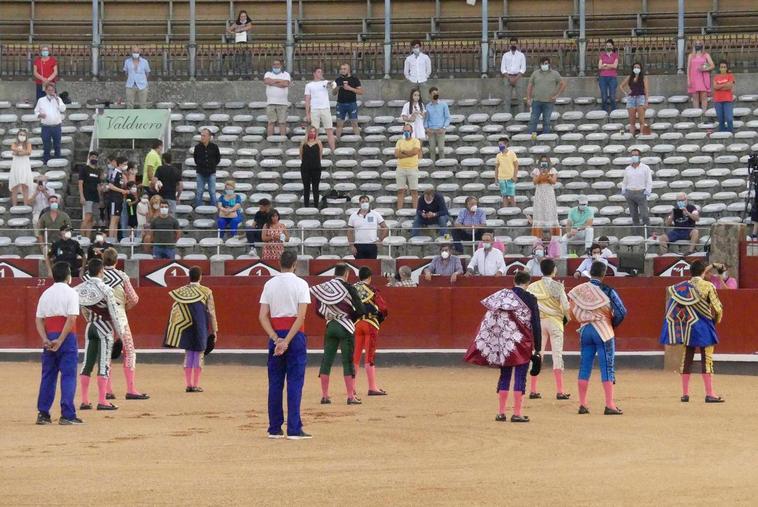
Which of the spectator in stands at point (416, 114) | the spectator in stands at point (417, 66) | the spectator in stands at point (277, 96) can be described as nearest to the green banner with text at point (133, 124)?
the spectator in stands at point (277, 96)

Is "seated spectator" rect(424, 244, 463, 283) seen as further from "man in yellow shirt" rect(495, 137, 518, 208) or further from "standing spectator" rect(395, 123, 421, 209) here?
"standing spectator" rect(395, 123, 421, 209)

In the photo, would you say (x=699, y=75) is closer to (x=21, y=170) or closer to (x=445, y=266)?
(x=445, y=266)

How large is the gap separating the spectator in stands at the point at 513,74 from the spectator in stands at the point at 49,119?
802cm

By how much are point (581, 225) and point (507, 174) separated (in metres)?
2.46

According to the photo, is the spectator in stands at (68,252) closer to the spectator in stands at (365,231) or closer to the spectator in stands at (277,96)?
the spectator in stands at (365,231)

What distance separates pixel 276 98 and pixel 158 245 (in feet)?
19.8

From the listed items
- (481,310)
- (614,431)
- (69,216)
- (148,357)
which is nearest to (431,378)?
(481,310)

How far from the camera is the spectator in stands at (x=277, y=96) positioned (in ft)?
102

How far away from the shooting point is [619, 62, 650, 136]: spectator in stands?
2991 cm

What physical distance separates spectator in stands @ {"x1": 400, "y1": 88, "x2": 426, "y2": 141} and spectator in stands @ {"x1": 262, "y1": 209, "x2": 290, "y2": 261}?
462 centimetres

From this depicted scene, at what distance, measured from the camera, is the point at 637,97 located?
30078mm

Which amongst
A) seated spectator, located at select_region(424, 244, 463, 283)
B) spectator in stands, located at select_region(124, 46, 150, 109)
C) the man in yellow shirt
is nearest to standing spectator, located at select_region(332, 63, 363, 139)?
spectator in stands, located at select_region(124, 46, 150, 109)

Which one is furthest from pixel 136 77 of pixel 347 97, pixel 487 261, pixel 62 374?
pixel 62 374

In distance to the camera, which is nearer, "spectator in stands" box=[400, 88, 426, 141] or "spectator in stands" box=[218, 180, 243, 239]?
"spectator in stands" box=[218, 180, 243, 239]
